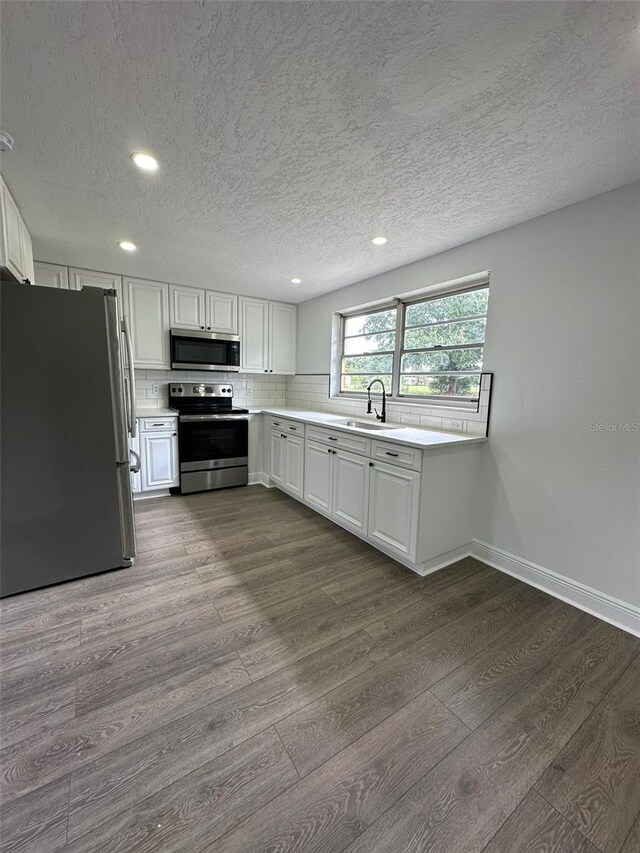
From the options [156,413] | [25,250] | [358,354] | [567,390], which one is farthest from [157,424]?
[567,390]

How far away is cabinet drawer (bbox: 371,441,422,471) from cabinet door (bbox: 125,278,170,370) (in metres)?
2.70

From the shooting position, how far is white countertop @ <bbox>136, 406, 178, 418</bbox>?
360 centimetres

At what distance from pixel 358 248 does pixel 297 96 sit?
1534 millimetres

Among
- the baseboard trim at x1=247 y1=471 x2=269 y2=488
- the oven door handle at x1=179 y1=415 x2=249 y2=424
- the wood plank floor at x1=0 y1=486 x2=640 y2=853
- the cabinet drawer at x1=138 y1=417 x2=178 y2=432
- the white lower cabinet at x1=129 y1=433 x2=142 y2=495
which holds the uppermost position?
the oven door handle at x1=179 y1=415 x2=249 y2=424

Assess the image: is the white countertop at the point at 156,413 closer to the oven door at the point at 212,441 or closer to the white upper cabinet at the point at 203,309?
the oven door at the point at 212,441

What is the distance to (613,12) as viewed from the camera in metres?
0.99

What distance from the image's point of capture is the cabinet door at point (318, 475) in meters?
3.12

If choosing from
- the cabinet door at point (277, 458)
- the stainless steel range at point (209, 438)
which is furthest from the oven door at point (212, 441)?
the cabinet door at point (277, 458)

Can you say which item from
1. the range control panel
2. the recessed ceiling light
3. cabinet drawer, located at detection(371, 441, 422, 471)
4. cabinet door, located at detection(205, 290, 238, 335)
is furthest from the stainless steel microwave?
cabinet drawer, located at detection(371, 441, 422, 471)

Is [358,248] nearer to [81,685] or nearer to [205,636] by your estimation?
[205,636]

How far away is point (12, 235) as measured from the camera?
2.04 meters

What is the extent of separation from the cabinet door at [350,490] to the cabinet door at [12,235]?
2.50 m

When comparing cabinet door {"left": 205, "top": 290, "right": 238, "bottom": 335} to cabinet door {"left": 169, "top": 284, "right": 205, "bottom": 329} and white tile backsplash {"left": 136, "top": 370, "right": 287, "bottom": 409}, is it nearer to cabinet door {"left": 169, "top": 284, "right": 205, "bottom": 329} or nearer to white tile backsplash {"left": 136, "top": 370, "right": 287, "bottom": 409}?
cabinet door {"left": 169, "top": 284, "right": 205, "bottom": 329}

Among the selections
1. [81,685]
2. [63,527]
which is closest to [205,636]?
[81,685]
